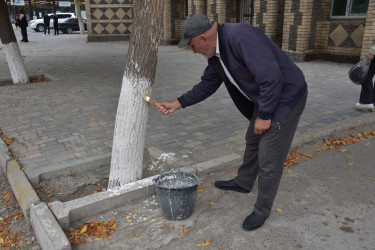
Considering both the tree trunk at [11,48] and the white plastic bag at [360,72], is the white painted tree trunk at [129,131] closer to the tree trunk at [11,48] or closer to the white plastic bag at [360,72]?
the white plastic bag at [360,72]

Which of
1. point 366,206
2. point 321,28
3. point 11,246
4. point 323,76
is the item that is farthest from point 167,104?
point 321,28

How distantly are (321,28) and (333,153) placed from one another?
834 cm

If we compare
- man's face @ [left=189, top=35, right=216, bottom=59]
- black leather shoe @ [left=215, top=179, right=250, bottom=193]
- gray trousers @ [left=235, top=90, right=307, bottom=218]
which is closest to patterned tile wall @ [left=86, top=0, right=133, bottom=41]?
black leather shoe @ [left=215, top=179, right=250, bottom=193]

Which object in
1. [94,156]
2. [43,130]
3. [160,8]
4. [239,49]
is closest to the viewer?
[239,49]

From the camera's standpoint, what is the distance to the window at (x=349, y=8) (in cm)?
1065

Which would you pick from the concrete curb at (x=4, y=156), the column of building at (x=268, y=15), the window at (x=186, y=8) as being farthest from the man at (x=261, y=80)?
the window at (x=186, y=8)

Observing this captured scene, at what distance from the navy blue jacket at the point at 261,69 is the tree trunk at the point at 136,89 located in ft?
2.35

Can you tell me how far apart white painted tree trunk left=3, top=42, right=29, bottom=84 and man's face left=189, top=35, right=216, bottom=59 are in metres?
7.66

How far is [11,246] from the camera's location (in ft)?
9.53

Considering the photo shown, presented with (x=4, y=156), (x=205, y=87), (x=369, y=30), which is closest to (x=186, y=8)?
(x=369, y=30)

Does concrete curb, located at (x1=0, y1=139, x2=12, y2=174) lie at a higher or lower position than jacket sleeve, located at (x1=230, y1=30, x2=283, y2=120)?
lower

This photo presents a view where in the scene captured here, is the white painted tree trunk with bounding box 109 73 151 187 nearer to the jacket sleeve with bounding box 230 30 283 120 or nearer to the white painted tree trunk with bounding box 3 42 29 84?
the jacket sleeve with bounding box 230 30 283 120

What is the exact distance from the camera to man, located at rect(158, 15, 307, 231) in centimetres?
240

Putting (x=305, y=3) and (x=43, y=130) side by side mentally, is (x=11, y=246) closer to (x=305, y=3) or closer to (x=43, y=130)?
(x=43, y=130)
